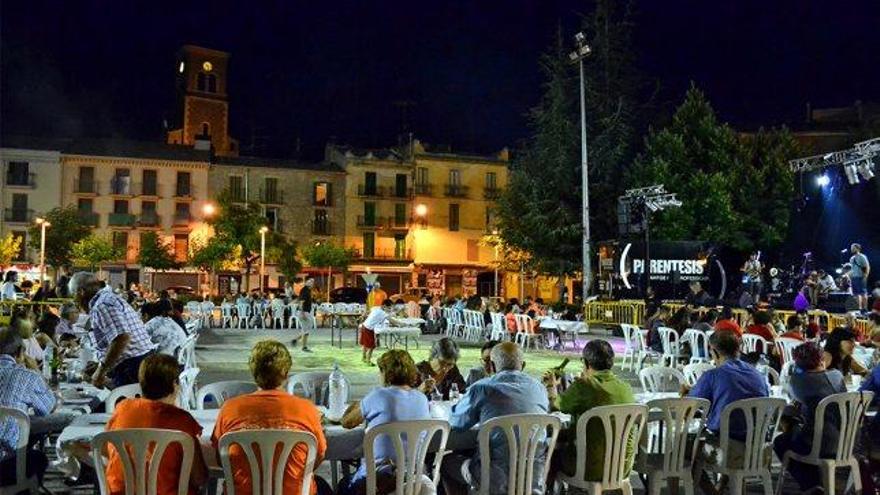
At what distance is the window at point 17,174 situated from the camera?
141 feet

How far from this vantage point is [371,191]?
4928 centimetres

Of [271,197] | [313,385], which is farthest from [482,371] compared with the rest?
[271,197]

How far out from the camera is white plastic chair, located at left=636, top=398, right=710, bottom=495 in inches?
193

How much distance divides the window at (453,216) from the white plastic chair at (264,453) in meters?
47.1

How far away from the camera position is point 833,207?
2338 centimetres

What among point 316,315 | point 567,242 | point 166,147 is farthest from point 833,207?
point 166,147

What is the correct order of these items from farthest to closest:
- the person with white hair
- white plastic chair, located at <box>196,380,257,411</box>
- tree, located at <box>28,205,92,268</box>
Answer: tree, located at <box>28,205,92,268</box>
the person with white hair
white plastic chair, located at <box>196,380,257,411</box>

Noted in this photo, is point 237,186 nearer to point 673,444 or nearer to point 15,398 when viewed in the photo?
point 15,398

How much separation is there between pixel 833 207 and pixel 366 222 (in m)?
30.2

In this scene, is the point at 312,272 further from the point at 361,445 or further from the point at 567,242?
the point at 361,445

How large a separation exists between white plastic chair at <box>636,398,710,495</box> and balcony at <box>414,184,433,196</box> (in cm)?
4510

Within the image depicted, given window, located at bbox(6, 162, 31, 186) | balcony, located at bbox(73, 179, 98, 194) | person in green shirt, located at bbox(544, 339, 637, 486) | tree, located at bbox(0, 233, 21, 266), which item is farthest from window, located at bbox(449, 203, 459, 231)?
person in green shirt, located at bbox(544, 339, 637, 486)

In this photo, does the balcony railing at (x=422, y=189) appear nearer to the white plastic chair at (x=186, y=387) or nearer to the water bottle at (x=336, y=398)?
the white plastic chair at (x=186, y=387)

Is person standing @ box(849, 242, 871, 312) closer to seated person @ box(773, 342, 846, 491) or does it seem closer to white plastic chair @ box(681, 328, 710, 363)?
white plastic chair @ box(681, 328, 710, 363)
